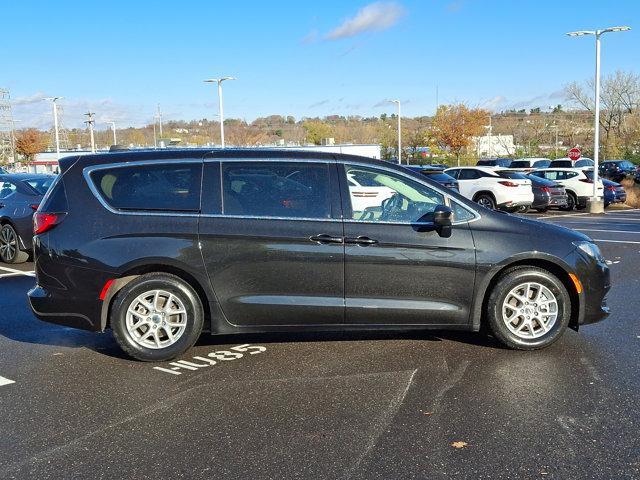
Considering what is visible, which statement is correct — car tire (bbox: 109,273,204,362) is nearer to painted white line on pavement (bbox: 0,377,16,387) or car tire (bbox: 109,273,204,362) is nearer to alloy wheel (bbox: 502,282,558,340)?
painted white line on pavement (bbox: 0,377,16,387)

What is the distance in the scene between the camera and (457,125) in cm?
5709

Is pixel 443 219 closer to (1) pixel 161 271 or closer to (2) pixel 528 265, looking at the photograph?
(2) pixel 528 265

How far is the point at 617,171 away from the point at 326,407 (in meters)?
40.0

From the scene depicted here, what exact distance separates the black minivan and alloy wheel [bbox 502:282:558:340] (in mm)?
12

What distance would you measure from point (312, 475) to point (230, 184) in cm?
274

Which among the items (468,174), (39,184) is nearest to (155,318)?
(39,184)

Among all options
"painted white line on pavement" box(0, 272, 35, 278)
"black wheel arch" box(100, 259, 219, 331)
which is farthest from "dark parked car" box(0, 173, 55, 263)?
"black wheel arch" box(100, 259, 219, 331)

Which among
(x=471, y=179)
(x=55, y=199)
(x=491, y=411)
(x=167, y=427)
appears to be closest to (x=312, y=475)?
(x=167, y=427)

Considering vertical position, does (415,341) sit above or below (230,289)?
below

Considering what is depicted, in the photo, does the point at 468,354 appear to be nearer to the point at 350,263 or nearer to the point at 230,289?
the point at 350,263

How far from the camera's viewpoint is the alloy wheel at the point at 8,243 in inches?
435

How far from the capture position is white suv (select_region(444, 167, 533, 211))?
68.7 ft

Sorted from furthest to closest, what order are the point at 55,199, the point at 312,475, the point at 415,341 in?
1. the point at 415,341
2. the point at 55,199
3. the point at 312,475

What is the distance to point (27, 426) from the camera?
4.11m
